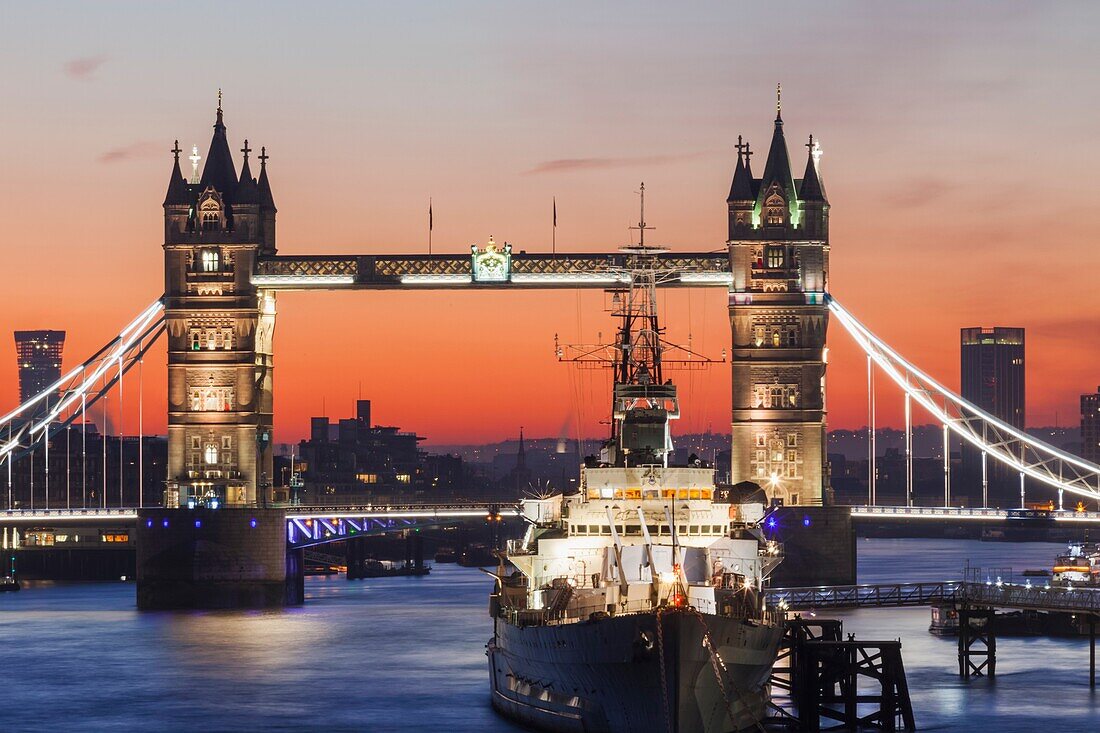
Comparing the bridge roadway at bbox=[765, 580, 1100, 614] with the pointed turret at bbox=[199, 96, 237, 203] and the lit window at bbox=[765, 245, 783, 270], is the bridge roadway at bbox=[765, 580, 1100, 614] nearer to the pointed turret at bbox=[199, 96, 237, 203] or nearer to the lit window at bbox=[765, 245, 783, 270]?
the lit window at bbox=[765, 245, 783, 270]

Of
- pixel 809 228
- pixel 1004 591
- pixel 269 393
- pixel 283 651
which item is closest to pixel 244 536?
pixel 269 393

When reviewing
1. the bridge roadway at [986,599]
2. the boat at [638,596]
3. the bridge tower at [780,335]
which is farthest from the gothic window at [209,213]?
the boat at [638,596]

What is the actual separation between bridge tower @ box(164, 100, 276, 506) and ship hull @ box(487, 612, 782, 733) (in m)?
58.4

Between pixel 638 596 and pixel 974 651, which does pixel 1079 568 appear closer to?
pixel 974 651

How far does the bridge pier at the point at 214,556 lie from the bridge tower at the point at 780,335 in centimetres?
2520

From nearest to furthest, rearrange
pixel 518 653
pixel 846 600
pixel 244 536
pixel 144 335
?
pixel 518 653, pixel 846 600, pixel 244 536, pixel 144 335

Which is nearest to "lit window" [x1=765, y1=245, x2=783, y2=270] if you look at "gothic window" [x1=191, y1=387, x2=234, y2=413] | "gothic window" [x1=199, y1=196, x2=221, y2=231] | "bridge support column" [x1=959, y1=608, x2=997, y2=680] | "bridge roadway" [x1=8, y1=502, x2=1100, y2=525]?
"bridge roadway" [x1=8, y1=502, x2=1100, y2=525]

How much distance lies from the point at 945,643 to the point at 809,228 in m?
30.9

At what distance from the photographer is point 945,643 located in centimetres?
9856

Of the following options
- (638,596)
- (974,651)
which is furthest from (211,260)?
(638,596)

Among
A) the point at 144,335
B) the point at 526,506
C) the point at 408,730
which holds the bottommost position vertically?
the point at 408,730

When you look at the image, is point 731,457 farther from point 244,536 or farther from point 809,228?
point 244,536

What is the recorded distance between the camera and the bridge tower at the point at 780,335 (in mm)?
121812

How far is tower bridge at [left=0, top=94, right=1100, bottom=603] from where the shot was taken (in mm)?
121750
